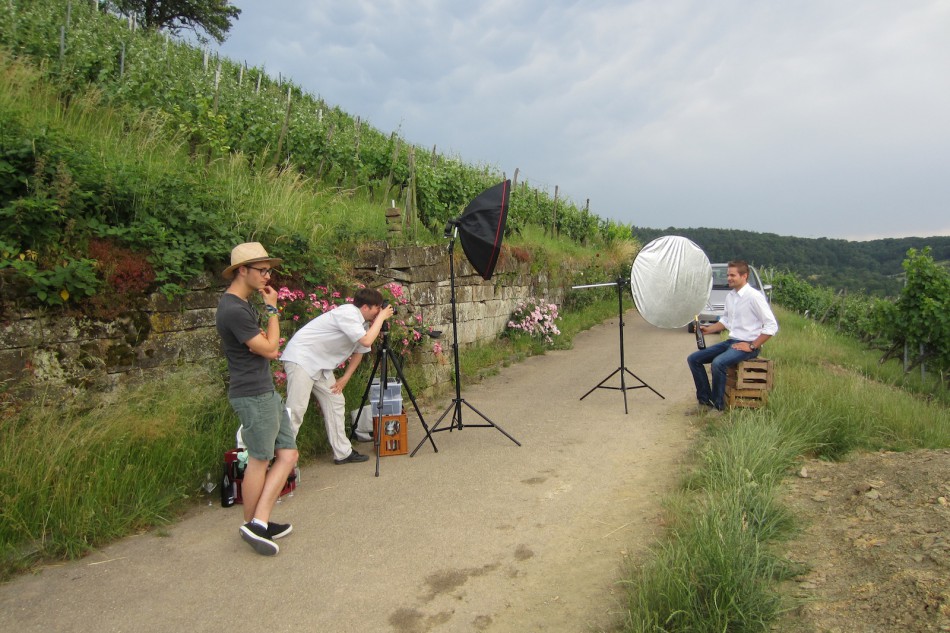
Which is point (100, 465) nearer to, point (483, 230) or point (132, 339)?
point (132, 339)

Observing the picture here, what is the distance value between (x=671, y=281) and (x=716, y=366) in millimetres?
1121

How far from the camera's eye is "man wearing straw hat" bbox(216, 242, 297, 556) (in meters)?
3.67

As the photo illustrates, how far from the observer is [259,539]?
12.0 ft

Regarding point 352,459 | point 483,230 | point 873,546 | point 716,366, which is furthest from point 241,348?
point 716,366

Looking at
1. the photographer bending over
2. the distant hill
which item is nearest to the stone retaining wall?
the photographer bending over

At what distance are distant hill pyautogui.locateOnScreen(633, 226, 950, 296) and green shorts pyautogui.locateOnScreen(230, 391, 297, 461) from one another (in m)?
36.3

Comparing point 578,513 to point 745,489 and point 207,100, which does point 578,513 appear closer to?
point 745,489

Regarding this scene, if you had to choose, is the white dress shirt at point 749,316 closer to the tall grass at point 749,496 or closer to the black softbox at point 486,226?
the tall grass at point 749,496

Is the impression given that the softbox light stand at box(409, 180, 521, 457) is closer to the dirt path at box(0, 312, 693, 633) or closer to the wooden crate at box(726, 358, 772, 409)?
the dirt path at box(0, 312, 693, 633)

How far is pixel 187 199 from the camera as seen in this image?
5.70m

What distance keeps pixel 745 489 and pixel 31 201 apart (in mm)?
5583

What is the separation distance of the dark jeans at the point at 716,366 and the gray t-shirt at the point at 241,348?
510cm

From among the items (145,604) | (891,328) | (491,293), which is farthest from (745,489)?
(891,328)

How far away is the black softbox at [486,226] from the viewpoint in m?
5.85
